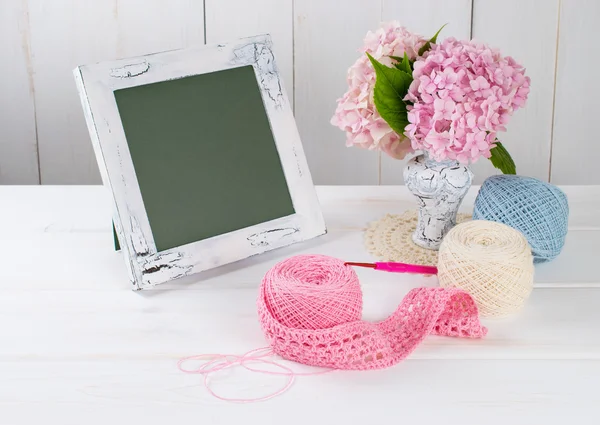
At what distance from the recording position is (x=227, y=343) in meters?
0.76

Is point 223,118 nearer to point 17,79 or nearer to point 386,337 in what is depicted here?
point 386,337

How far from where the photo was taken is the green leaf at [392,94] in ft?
2.89

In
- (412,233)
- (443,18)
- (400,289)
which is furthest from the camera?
(443,18)

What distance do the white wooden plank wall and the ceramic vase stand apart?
1.64 feet

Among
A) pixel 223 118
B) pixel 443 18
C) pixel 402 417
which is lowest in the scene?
pixel 402 417

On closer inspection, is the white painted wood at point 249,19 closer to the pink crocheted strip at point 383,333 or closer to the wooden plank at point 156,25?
the wooden plank at point 156,25

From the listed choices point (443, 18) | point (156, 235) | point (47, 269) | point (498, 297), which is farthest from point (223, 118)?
point (443, 18)

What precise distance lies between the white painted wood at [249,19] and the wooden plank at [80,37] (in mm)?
29

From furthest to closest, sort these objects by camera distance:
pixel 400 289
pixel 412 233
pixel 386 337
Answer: pixel 412 233 → pixel 400 289 → pixel 386 337

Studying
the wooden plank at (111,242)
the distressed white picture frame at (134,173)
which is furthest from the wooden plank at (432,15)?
the distressed white picture frame at (134,173)

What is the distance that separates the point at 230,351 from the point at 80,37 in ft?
2.91

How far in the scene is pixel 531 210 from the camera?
2.96 feet

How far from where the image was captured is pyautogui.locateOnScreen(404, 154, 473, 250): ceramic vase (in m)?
0.94

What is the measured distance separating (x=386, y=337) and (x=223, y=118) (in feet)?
1.28
